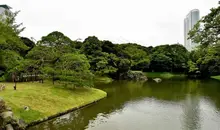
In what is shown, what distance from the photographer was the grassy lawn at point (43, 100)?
856 inches

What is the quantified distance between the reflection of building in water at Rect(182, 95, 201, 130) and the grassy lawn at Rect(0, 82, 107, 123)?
41.3 feet

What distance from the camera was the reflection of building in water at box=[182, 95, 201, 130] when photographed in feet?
70.5

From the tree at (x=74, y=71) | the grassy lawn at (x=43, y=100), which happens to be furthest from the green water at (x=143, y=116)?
the tree at (x=74, y=71)

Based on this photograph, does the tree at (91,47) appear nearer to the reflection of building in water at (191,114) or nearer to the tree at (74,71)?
the tree at (74,71)

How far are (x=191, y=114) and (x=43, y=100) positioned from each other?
56.8 feet

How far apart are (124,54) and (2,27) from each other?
52805 millimetres

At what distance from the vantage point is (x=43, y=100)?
25594 mm

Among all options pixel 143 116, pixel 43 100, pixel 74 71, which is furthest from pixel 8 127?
pixel 74 71

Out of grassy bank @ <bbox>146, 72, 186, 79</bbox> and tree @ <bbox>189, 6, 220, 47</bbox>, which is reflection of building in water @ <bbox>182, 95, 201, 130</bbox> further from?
grassy bank @ <bbox>146, 72, 186, 79</bbox>

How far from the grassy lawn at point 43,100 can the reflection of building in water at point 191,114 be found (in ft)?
41.3

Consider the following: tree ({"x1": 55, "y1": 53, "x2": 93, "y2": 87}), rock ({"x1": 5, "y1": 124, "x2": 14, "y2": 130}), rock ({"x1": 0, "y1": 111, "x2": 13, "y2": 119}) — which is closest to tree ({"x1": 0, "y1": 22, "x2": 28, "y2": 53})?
rock ({"x1": 0, "y1": 111, "x2": 13, "y2": 119})

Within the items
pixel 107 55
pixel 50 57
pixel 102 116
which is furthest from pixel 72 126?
pixel 107 55

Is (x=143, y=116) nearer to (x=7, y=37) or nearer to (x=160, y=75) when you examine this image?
(x=7, y=37)

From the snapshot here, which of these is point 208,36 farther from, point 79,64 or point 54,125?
point 79,64
